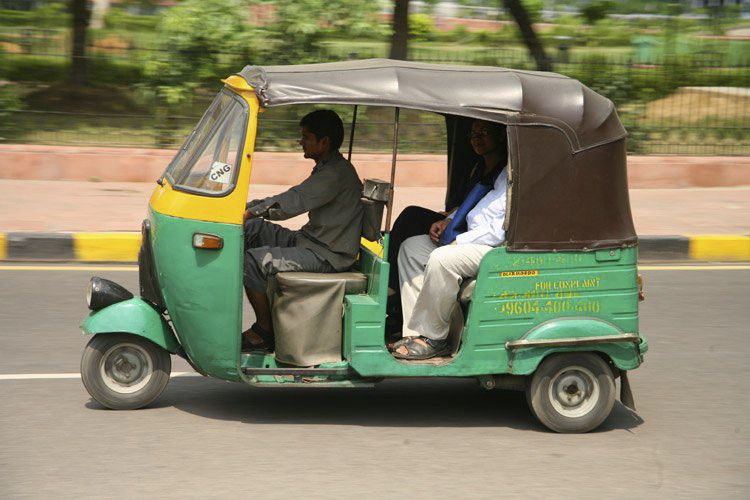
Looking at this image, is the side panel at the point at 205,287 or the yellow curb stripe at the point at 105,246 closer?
the side panel at the point at 205,287

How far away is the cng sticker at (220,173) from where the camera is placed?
4.89 meters

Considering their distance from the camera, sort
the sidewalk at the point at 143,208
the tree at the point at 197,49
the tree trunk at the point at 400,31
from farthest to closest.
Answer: the tree trunk at the point at 400,31
the tree at the point at 197,49
the sidewalk at the point at 143,208

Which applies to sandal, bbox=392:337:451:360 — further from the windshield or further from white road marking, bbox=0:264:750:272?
white road marking, bbox=0:264:750:272

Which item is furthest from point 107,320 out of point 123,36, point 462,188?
point 123,36

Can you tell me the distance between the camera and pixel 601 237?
5.07 metres

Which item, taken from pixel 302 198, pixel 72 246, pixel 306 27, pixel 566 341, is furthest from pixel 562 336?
pixel 306 27

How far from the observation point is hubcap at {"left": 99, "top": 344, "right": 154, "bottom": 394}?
16.8 ft

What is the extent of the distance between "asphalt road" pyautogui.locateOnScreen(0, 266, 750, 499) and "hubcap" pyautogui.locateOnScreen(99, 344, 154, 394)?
14 cm

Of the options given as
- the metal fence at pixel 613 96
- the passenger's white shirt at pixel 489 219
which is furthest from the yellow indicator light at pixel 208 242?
the metal fence at pixel 613 96

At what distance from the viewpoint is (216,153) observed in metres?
4.96

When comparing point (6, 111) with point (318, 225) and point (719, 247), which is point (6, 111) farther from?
point (318, 225)

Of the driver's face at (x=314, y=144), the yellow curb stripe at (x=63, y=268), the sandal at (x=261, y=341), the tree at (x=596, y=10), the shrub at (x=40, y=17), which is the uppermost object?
the tree at (x=596, y=10)

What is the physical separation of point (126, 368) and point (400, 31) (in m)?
9.04

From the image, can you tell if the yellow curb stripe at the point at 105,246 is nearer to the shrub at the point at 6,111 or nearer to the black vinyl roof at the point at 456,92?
the shrub at the point at 6,111
